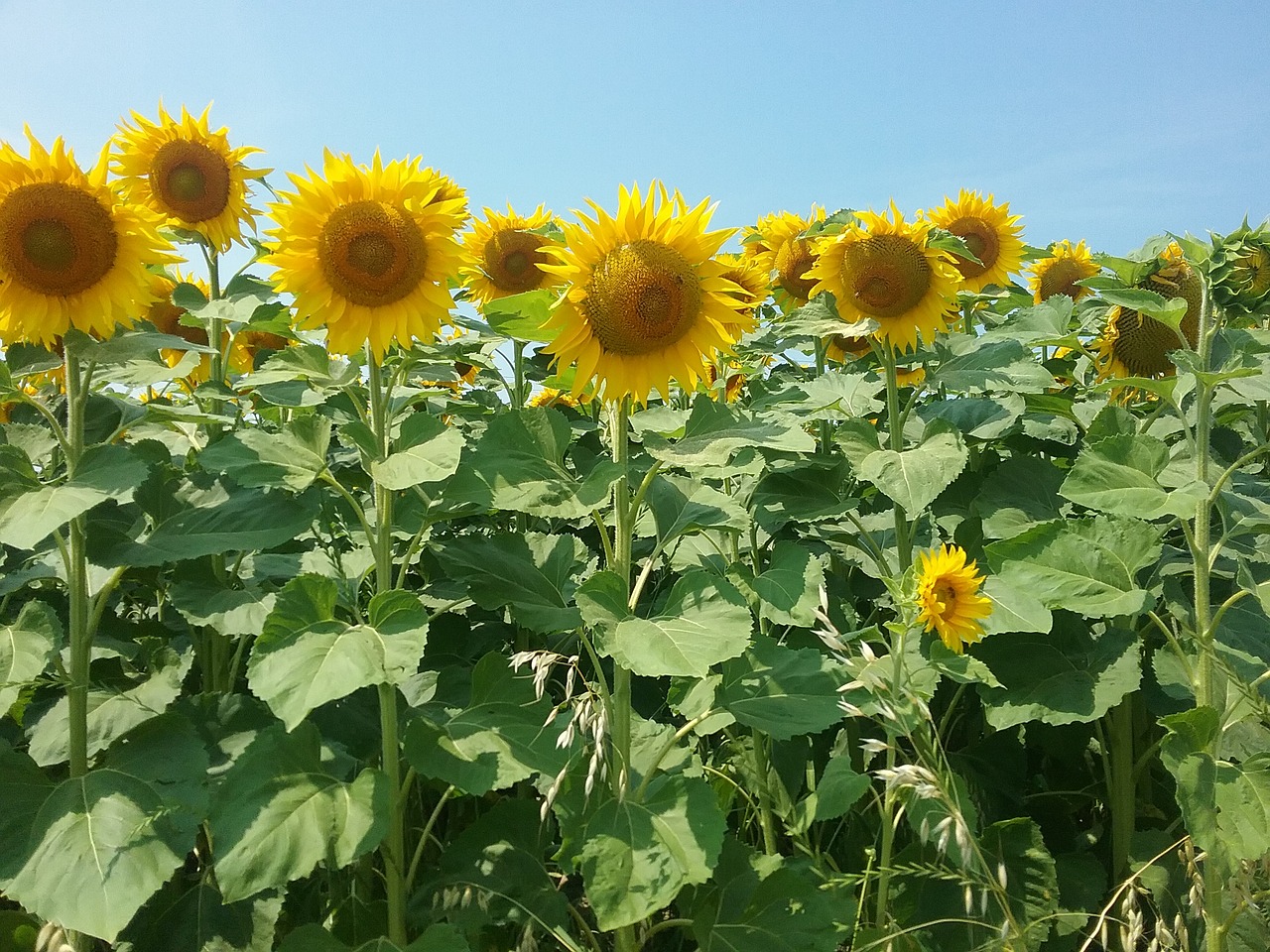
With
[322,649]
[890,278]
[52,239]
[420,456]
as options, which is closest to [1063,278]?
[890,278]

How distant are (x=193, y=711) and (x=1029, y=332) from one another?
3.13 meters

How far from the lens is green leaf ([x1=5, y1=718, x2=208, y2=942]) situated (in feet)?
7.02

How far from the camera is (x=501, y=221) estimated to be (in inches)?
173

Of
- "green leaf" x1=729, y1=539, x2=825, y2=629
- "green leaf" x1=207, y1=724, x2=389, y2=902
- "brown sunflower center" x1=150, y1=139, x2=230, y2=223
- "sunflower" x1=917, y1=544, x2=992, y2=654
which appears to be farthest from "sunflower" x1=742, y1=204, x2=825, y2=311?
"green leaf" x1=207, y1=724, x2=389, y2=902

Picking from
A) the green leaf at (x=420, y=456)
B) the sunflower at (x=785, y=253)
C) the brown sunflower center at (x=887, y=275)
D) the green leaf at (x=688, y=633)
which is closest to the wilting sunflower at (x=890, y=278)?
the brown sunflower center at (x=887, y=275)

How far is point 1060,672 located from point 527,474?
1.63 meters

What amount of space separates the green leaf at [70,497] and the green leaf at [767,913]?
1670 mm

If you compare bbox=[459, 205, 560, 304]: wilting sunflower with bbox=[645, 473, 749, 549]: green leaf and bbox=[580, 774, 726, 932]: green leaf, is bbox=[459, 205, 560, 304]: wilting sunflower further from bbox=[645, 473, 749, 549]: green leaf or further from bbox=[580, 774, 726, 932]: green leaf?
bbox=[580, 774, 726, 932]: green leaf

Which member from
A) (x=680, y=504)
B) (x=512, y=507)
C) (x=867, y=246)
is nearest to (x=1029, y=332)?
(x=867, y=246)

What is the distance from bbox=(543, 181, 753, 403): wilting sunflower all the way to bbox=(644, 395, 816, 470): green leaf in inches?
7.5

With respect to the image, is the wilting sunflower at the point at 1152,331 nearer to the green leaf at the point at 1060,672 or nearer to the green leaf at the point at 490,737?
the green leaf at the point at 1060,672

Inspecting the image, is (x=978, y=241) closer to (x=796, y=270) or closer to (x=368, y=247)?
(x=796, y=270)

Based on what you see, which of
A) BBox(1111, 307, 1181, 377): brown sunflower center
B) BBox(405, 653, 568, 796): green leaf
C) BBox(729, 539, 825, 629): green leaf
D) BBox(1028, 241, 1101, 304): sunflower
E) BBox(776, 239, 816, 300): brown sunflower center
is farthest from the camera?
BBox(1028, 241, 1101, 304): sunflower

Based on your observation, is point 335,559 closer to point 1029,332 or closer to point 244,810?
point 244,810
